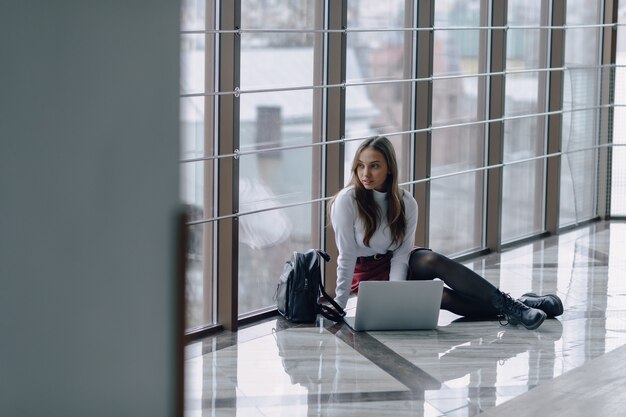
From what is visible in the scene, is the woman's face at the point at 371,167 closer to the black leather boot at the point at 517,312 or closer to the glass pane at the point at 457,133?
the black leather boot at the point at 517,312

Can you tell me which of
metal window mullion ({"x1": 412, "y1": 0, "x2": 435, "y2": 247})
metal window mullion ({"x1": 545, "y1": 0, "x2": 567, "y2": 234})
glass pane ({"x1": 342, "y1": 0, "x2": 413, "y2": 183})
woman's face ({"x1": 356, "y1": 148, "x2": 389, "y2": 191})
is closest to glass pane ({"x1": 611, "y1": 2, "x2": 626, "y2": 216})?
metal window mullion ({"x1": 545, "y1": 0, "x2": 567, "y2": 234})

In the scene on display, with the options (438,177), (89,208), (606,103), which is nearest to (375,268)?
(438,177)

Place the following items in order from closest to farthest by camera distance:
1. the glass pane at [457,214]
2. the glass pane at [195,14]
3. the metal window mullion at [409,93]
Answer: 1. the glass pane at [195,14]
2. the metal window mullion at [409,93]
3. the glass pane at [457,214]

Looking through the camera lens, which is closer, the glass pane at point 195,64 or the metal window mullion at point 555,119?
the glass pane at point 195,64

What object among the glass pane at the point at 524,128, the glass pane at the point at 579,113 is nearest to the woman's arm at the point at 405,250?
the glass pane at the point at 524,128

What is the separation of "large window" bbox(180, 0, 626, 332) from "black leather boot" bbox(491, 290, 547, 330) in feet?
2.46

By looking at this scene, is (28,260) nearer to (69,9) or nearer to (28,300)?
(28,300)

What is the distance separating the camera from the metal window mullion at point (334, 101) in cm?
407

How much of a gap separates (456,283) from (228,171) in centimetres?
95

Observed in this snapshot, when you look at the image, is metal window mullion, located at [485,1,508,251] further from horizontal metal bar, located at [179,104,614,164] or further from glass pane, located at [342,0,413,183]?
glass pane, located at [342,0,413,183]

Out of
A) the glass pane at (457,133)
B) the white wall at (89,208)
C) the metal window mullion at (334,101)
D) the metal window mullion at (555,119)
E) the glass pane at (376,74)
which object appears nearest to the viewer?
the white wall at (89,208)

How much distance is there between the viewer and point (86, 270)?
0.72 m

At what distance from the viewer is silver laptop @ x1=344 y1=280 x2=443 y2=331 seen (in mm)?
3615

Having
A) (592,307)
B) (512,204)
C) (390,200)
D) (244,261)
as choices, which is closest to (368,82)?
(390,200)
